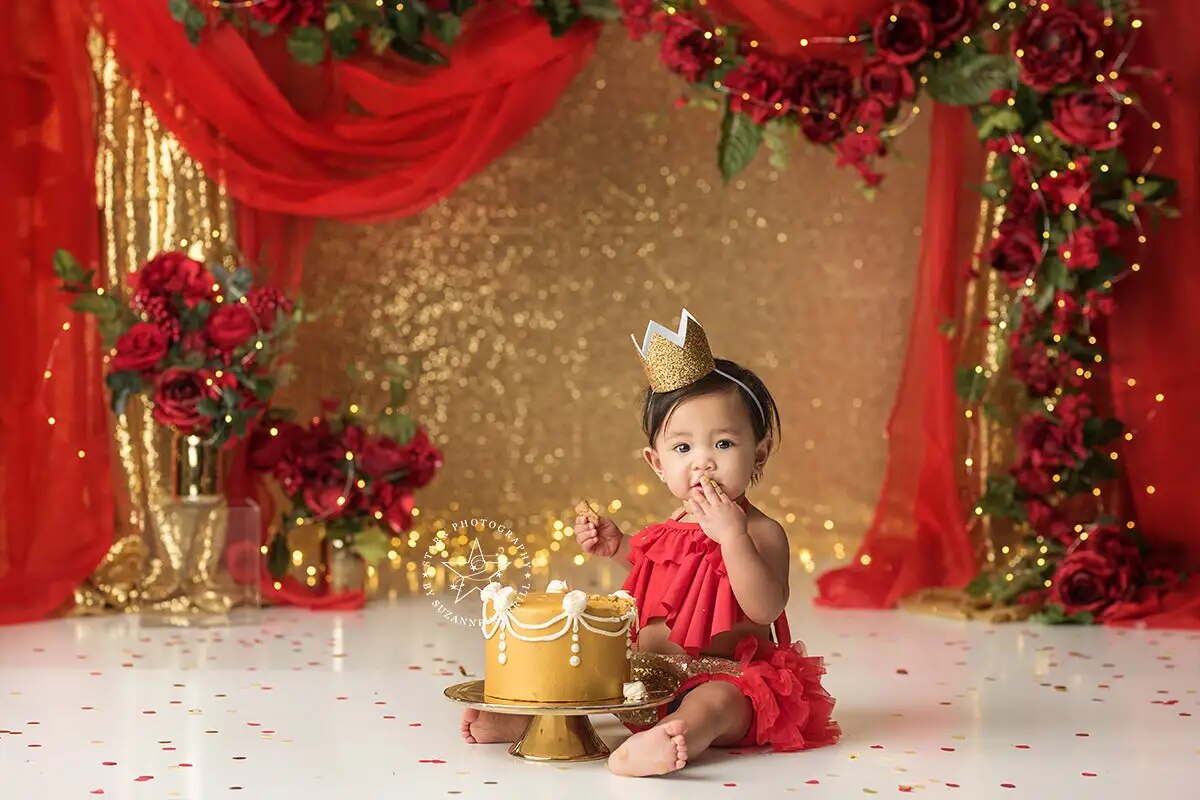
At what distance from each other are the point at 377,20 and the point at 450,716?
1878mm

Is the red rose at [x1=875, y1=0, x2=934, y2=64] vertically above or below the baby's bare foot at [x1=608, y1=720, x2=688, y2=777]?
above

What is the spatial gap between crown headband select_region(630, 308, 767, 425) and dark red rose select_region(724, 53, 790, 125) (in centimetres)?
146

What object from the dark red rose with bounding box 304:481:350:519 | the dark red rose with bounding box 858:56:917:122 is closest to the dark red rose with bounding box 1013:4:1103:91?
the dark red rose with bounding box 858:56:917:122

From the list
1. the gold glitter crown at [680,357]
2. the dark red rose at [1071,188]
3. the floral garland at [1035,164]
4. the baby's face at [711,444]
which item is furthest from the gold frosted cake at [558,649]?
the dark red rose at [1071,188]

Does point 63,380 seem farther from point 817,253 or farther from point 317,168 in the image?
point 817,253

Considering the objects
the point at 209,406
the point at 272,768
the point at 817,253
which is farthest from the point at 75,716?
the point at 817,253

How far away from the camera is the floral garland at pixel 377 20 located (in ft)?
12.6

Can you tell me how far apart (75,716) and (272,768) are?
527 mm

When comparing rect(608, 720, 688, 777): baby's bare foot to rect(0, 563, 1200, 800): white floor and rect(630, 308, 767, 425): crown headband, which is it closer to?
rect(0, 563, 1200, 800): white floor

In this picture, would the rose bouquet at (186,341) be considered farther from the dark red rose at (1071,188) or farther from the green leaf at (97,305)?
A: the dark red rose at (1071,188)

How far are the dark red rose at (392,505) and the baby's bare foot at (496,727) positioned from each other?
1587mm

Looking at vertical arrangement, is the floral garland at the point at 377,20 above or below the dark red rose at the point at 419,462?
above

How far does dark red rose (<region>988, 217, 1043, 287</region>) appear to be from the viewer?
148 inches

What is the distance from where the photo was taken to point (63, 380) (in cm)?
376
